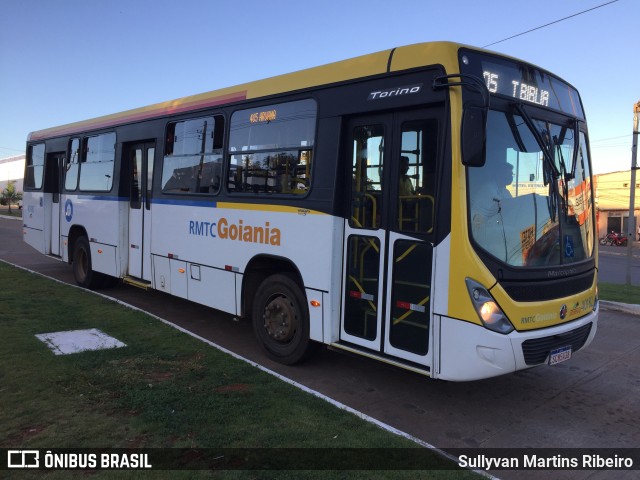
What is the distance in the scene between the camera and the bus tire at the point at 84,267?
987 centimetres

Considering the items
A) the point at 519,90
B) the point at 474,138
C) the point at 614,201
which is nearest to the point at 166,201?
the point at 474,138

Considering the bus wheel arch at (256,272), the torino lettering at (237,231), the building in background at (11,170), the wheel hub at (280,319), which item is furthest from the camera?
Answer: the building in background at (11,170)

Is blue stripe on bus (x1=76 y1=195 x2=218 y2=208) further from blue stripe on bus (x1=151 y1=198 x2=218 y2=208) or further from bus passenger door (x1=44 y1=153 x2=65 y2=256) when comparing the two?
bus passenger door (x1=44 y1=153 x2=65 y2=256)

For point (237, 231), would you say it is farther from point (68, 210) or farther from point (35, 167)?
point (35, 167)

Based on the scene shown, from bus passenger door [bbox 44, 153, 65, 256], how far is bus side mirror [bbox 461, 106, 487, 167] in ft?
32.5

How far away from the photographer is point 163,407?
4430 mm

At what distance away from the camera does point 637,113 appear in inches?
494

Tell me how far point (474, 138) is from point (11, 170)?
77333mm

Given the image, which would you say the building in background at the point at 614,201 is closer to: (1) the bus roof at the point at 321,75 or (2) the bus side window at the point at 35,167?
(2) the bus side window at the point at 35,167

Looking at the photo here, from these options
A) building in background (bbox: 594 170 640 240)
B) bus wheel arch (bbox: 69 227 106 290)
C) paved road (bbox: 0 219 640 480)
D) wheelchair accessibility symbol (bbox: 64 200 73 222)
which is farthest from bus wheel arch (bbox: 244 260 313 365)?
building in background (bbox: 594 170 640 240)

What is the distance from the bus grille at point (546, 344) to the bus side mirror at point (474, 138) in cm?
160

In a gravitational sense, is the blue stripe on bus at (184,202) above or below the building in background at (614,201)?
below

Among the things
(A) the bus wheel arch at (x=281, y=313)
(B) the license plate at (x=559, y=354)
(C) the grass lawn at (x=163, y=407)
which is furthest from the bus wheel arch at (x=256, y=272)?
(B) the license plate at (x=559, y=354)

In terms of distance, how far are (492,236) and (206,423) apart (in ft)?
9.45
